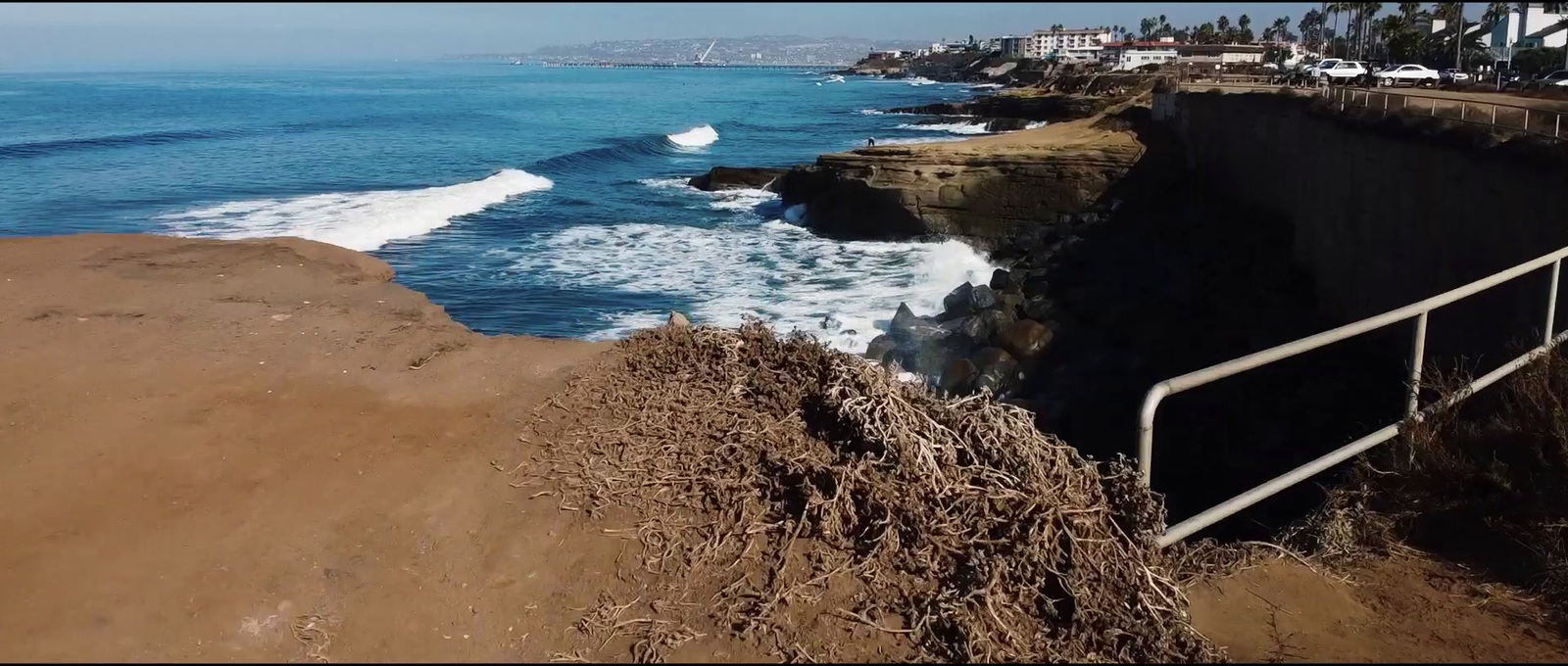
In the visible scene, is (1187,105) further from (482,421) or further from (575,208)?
(482,421)

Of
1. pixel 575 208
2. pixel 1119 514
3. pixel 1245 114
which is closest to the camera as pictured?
pixel 1119 514

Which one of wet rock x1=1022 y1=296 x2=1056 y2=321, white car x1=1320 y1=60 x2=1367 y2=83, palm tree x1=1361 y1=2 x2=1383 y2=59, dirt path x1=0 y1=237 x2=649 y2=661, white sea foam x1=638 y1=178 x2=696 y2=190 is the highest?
palm tree x1=1361 y1=2 x2=1383 y2=59

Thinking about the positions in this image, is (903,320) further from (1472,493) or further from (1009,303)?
(1472,493)

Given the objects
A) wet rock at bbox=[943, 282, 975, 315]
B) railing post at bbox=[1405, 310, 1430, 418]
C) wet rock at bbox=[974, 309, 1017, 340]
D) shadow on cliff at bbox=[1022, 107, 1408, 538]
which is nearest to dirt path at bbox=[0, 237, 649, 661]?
railing post at bbox=[1405, 310, 1430, 418]

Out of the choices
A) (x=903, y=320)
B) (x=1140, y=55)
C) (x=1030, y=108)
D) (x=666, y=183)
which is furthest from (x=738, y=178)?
(x=1140, y=55)

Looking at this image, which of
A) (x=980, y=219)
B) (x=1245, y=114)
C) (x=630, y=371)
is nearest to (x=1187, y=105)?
(x=1245, y=114)

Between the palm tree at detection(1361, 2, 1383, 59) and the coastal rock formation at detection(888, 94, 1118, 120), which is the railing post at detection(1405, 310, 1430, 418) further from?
the palm tree at detection(1361, 2, 1383, 59)

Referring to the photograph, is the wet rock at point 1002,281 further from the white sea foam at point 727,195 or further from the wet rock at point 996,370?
the white sea foam at point 727,195
